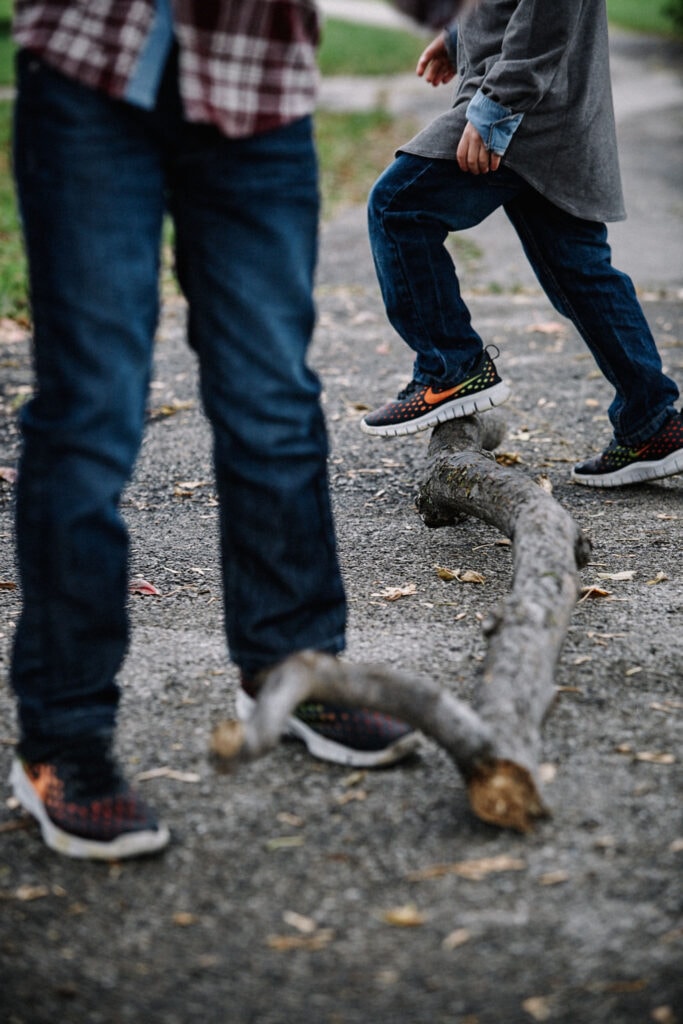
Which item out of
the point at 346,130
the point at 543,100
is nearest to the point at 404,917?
the point at 543,100

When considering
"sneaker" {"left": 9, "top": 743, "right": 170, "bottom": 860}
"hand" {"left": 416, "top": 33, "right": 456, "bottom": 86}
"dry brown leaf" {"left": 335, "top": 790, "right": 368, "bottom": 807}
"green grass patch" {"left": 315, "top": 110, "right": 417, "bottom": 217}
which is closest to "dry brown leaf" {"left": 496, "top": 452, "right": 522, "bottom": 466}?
"hand" {"left": 416, "top": 33, "right": 456, "bottom": 86}

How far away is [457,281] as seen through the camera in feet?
11.6

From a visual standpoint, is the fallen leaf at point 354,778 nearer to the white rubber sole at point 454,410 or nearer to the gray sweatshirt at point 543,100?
the white rubber sole at point 454,410

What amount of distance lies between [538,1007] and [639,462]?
2.42 metres

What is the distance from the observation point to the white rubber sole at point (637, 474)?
3.73 m

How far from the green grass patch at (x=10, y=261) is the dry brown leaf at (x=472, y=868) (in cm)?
531

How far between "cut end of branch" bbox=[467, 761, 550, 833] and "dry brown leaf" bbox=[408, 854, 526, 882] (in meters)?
0.08

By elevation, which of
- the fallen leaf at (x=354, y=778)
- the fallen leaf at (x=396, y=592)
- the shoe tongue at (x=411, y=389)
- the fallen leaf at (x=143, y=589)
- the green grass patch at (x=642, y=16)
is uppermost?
the green grass patch at (x=642, y=16)

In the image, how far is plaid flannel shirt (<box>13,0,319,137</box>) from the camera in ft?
5.89

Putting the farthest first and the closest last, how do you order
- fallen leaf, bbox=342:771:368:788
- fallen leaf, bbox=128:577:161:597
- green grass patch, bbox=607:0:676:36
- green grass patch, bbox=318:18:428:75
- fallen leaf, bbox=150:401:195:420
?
1. green grass patch, bbox=607:0:676:36
2. green grass patch, bbox=318:18:428:75
3. fallen leaf, bbox=150:401:195:420
4. fallen leaf, bbox=128:577:161:597
5. fallen leaf, bbox=342:771:368:788

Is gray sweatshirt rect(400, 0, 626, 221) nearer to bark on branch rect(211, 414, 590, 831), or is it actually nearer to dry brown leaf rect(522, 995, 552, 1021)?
bark on branch rect(211, 414, 590, 831)

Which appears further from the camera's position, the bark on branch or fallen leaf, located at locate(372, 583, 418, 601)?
fallen leaf, located at locate(372, 583, 418, 601)

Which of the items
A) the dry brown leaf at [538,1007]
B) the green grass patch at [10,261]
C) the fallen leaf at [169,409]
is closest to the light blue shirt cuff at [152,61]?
the dry brown leaf at [538,1007]

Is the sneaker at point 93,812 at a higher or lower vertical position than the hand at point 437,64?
lower
